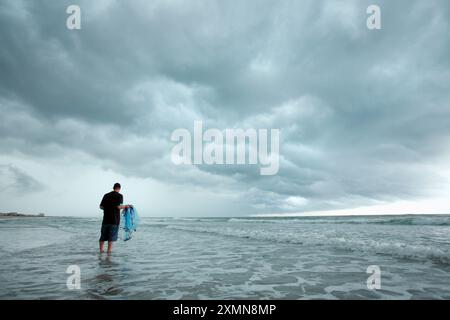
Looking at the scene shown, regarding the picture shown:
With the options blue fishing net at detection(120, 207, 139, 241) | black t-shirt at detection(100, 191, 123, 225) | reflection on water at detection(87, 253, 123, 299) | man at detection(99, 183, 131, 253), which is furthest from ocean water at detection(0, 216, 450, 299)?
blue fishing net at detection(120, 207, 139, 241)

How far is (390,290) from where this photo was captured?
577 centimetres

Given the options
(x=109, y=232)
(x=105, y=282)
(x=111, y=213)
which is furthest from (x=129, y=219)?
(x=105, y=282)

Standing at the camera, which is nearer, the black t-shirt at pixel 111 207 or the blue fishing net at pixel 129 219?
the black t-shirt at pixel 111 207

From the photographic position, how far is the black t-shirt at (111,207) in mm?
10352

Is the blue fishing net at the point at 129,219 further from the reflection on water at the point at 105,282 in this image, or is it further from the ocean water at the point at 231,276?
the reflection on water at the point at 105,282

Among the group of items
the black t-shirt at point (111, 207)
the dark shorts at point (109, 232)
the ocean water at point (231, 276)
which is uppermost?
the black t-shirt at point (111, 207)

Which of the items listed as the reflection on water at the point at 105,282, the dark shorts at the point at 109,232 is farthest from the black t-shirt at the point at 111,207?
the reflection on water at the point at 105,282

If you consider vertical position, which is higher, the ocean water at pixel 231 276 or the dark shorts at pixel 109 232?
the dark shorts at pixel 109 232

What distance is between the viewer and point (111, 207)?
10414 millimetres

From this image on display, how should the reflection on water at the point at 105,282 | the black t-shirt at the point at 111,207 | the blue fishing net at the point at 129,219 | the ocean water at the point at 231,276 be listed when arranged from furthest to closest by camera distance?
the blue fishing net at the point at 129,219 < the black t-shirt at the point at 111,207 < the ocean water at the point at 231,276 < the reflection on water at the point at 105,282

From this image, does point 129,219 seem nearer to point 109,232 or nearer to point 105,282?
point 109,232
